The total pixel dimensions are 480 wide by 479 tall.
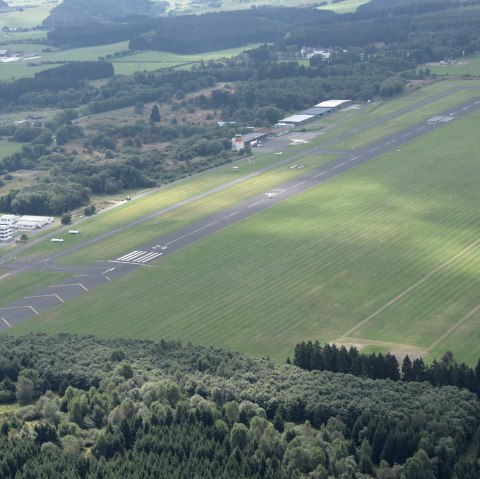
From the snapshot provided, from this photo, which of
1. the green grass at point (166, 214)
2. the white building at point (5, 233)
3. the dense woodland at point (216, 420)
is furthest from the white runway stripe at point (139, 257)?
the dense woodland at point (216, 420)

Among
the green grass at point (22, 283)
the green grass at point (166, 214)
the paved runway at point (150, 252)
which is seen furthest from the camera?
the green grass at point (166, 214)

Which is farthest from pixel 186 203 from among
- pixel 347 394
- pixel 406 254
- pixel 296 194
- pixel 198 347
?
pixel 347 394

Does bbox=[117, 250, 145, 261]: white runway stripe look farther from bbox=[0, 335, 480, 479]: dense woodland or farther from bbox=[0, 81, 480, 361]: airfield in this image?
bbox=[0, 335, 480, 479]: dense woodland

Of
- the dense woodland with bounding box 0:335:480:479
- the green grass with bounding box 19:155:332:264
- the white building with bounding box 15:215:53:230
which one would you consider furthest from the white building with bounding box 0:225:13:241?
the dense woodland with bounding box 0:335:480:479

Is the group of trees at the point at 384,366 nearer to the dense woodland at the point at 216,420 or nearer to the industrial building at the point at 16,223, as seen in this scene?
the dense woodland at the point at 216,420

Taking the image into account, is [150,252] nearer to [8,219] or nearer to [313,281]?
[313,281]

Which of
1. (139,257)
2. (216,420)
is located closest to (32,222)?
(139,257)
